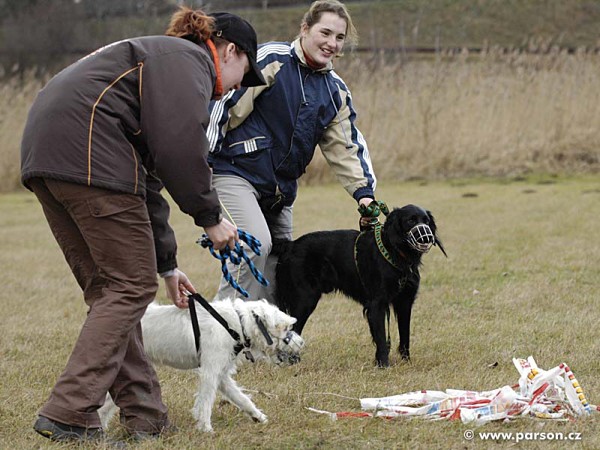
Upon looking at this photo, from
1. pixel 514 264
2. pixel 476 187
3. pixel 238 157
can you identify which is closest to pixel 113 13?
pixel 476 187

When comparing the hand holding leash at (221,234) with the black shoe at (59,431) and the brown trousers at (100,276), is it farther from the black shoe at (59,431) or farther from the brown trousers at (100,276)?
the black shoe at (59,431)

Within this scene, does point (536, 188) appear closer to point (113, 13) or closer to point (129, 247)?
point (129, 247)

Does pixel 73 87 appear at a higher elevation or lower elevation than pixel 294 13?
higher

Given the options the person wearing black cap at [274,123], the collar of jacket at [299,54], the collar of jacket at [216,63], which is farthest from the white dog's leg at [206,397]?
the collar of jacket at [299,54]

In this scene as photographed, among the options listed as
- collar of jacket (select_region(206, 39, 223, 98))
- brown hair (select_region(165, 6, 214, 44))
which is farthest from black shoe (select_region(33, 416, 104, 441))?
brown hair (select_region(165, 6, 214, 44))

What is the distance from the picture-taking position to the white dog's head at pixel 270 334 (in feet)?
12.0

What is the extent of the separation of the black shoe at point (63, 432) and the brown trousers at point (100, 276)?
0.02m

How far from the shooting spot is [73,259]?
3.27m

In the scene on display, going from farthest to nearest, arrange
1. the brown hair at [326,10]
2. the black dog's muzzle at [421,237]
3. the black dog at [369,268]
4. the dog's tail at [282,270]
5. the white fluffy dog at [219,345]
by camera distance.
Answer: the dog's tail at [282,270] → the brown hair at [326,10] → the black dog at [369,268] → the black dog's muzzle at [421,237] → the white fluffy dog at [219,345]

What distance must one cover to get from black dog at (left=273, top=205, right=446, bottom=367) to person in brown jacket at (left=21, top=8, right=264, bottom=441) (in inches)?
65.4

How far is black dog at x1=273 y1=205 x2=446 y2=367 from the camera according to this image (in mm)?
4668

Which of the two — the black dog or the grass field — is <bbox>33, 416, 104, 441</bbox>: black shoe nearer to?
the grass field

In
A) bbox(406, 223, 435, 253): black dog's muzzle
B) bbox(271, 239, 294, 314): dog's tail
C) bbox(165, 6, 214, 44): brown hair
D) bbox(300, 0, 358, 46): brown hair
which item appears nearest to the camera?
bbox(165, 6, 214, 44): brown hair

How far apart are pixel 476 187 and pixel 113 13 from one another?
16928 millimetres
